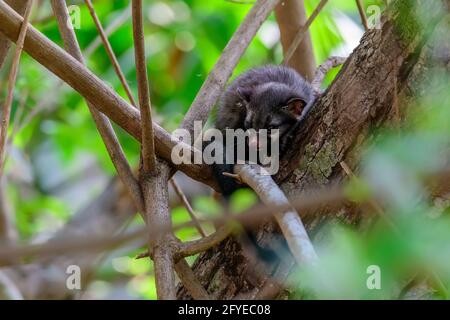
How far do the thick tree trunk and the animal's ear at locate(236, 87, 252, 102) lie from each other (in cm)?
144

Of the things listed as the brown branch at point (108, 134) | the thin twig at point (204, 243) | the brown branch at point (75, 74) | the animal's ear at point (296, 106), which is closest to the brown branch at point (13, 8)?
the brown branch at point (108, 134)

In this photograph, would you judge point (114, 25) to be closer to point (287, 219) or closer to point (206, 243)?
point (206, 243)

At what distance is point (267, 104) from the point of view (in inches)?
165

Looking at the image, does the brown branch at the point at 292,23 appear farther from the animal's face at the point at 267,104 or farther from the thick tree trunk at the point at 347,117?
the thick tree trunk at the point at 347,117

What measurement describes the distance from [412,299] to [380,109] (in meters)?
0.71

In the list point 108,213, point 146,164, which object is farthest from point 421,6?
point 108,213

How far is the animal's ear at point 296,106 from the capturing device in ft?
13.0

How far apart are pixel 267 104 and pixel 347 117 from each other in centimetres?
171

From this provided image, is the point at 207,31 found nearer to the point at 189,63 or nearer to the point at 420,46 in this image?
the point at 189,63

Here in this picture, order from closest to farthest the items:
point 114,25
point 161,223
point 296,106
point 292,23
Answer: point 161,223 → point 296,106 → point 292,23 → point 114,25

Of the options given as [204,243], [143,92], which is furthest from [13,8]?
[204,243]

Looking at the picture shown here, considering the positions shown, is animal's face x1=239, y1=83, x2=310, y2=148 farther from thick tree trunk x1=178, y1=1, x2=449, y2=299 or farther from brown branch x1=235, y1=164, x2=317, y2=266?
brown branch x1=235, y1=164, x2=317, y2=266

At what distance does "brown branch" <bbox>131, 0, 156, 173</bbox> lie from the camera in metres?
2.26

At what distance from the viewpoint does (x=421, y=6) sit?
7.34ft
